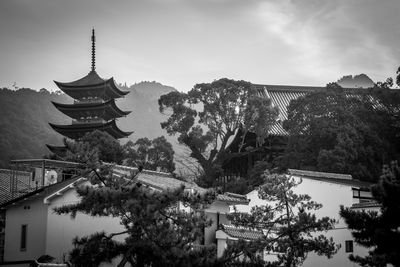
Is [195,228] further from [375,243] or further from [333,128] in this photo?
[333,128]

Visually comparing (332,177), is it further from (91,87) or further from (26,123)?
(26,123)

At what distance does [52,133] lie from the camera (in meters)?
69.5

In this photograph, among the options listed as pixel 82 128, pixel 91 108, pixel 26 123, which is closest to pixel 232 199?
pixel 82 128

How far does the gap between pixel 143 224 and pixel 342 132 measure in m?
22.2

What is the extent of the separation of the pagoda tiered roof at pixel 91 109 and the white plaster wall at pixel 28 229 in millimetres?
28755

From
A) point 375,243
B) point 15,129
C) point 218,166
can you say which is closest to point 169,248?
point 375,243

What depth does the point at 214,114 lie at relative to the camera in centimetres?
4662

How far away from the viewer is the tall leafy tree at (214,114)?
4609cm

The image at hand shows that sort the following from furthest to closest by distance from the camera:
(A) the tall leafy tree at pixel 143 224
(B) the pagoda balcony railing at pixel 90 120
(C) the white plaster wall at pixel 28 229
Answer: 1. (B) the pagoda balcony railing at pixel 90 120
2. (C) the white plaster wall at pixel 28 229
3. (A) the tall leafy tree at pixel 143 224

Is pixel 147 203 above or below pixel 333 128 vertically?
below

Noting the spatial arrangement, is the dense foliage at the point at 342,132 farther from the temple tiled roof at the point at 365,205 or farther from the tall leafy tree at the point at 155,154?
the temple tiled roof at the point at 365,205

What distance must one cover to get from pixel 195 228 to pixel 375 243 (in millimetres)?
Answer: 5340

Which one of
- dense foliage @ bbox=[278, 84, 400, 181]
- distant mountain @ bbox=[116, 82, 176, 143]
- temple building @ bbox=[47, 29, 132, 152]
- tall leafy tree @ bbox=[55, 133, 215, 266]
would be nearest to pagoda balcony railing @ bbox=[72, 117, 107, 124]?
temple building @ bbox=[47, 29, 132, 152]

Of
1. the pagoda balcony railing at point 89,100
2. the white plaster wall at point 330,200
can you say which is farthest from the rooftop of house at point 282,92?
the white plaster wall at point 330,200
